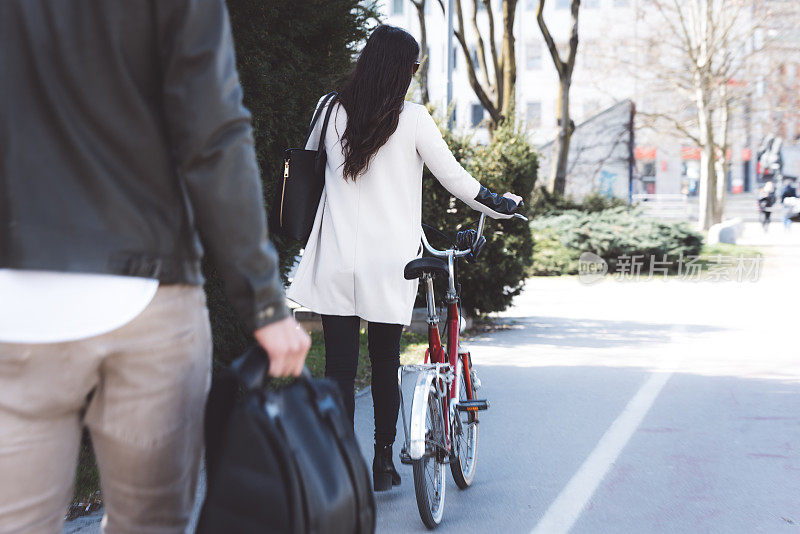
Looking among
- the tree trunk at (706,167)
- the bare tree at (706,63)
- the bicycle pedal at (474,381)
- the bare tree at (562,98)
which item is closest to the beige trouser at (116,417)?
the bicycle pedal at (474,381)

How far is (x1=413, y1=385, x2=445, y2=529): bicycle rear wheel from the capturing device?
4.11 m

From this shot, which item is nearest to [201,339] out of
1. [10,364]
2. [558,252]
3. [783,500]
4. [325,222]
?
[10,364]

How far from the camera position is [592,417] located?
260 inches

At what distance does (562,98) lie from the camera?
71.9 feet

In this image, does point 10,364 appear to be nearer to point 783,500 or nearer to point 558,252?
point 783,500

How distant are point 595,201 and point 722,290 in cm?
668

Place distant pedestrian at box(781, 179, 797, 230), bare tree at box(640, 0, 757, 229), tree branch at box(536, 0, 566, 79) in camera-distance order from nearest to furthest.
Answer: tree branch at box(536, 0, 566, 79) < distant pedestrian at box(781, 179, 797, 230) < bare tree at box(640, 0, 757, 229)

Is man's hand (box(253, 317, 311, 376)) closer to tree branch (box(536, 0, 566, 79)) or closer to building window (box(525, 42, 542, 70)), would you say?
tree branch (box(536, 0, 566, 79))

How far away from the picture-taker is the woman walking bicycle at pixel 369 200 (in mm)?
4066

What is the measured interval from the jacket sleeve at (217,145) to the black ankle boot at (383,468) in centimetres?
283

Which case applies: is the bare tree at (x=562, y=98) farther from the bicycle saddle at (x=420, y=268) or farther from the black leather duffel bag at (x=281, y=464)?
the black leather duffel bag at (x=281, y=464)

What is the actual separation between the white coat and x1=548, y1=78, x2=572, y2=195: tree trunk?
1810cm

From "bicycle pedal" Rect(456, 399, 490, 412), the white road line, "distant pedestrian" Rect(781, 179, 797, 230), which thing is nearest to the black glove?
"bicycle pedal" Rect(456, 399, 490, 412)

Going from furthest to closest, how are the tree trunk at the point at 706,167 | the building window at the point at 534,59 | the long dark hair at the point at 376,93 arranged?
the building window at the point at 534,59
the tree trunk at the point at 706,167
the long dark hair at the point at 376,93
